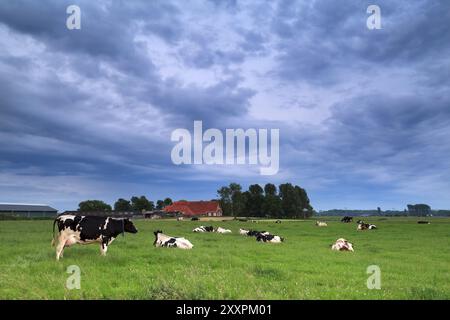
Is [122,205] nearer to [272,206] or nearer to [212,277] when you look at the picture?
[272,206]

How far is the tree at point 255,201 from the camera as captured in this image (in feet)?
492

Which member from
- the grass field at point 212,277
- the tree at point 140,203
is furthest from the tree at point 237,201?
the grass field at point 212,277

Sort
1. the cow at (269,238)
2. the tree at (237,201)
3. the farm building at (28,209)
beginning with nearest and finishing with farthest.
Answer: the cow at (269,238)
the farm building at (28,209)
the tree at (237,201)

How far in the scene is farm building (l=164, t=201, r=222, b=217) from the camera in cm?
15125

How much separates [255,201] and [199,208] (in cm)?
2134

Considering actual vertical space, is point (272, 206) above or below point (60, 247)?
above

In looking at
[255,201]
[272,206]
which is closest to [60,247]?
[272,206]

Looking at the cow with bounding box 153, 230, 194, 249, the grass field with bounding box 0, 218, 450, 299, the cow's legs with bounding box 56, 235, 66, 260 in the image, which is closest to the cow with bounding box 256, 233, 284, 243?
the cow with bounding box 153, 230, 194, 249

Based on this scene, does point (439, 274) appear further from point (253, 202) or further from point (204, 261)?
point (253, 202)

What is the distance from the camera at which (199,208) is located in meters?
154

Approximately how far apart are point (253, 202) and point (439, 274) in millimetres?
135782

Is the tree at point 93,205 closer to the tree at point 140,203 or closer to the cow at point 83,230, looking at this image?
the tree at point 140,203
